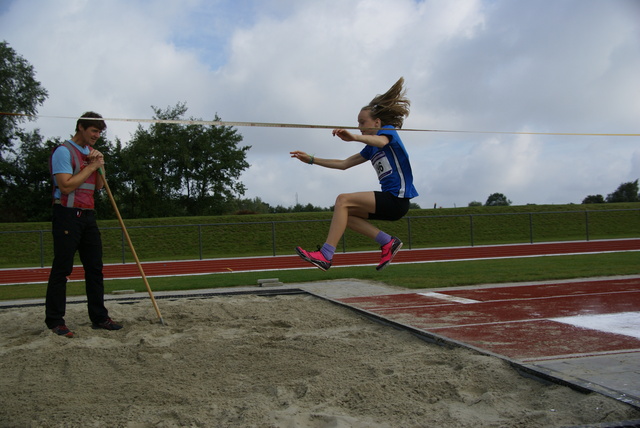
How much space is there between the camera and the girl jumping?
4645 millimetres

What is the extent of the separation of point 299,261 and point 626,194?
2727 centimetres

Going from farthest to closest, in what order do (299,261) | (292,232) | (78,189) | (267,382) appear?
(292,232), (299,261), (78,189), (267,382)

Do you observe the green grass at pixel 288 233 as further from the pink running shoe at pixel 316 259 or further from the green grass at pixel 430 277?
the pink running shoe at pixel 316 259

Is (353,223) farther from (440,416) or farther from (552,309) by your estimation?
(552,309)

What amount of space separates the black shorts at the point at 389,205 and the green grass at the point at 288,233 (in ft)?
57.1

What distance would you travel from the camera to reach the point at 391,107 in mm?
4914

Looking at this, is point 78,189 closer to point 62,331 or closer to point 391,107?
point 62,331

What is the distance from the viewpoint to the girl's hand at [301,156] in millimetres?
5102

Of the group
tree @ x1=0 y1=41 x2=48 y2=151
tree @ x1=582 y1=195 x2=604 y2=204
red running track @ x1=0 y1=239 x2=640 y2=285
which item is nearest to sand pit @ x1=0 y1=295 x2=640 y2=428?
red running track @ x1=0 y1=239 x2=640 y2=285

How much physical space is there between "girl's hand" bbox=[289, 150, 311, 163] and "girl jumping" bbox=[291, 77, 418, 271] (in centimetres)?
55

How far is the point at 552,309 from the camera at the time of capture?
692 centimetres

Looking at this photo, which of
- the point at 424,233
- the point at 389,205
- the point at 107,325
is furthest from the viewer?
the point at 424,233

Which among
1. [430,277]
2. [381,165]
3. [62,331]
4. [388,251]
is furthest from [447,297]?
[62,331]

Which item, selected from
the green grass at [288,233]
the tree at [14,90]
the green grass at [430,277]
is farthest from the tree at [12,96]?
the green grass at [430,277]
